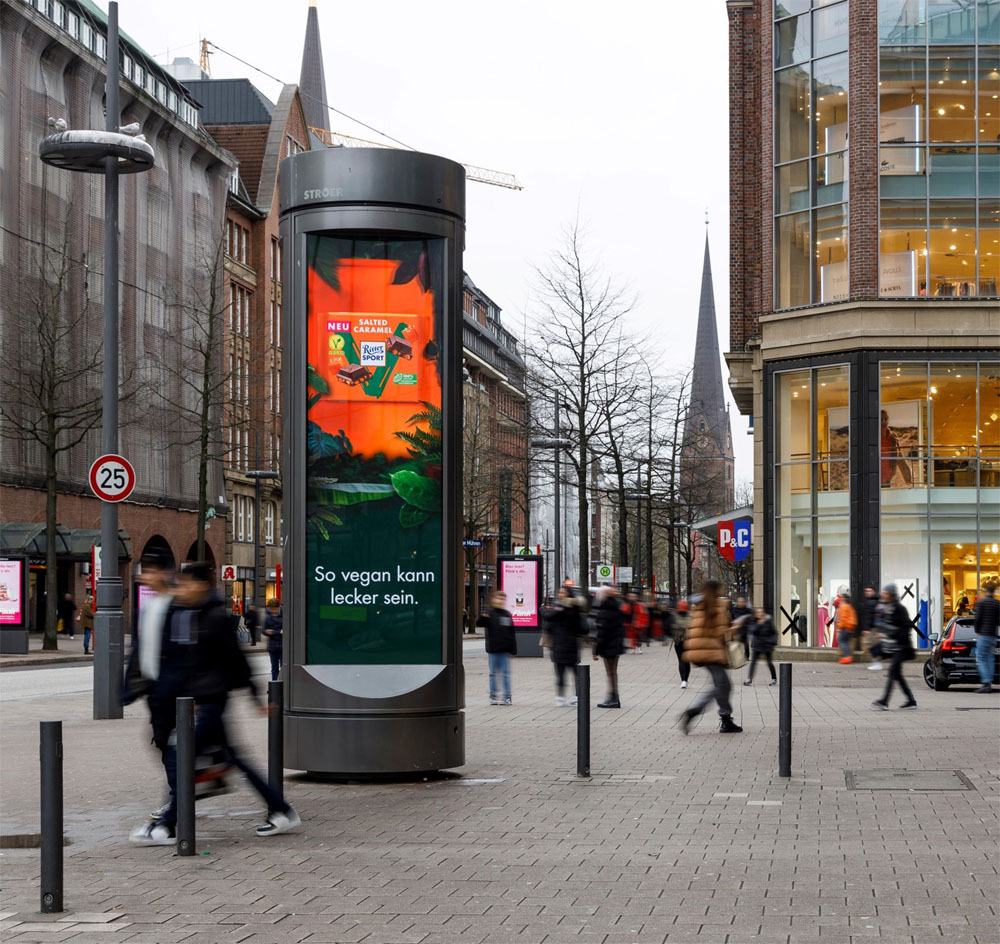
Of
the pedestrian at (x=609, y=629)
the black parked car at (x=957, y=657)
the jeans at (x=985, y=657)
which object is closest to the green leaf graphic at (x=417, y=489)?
the pedestrian at (x=609, y=629)

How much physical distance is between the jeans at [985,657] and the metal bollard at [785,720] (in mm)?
11170

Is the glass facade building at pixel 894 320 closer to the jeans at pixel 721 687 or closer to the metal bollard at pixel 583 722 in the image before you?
the jeans at pixel 721 687

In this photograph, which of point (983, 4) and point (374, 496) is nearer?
point (374, 496)

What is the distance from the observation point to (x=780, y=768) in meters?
12.4

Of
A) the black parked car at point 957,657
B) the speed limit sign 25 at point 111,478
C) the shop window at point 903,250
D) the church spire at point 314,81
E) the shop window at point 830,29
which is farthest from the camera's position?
the church spire at point 314,81

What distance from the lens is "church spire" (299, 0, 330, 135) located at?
362 feet

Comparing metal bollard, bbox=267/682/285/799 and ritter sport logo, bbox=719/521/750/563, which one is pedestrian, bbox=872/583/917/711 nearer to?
metal bollard, bbox=267/682/285/799

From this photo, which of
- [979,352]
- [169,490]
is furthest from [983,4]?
[169,490]

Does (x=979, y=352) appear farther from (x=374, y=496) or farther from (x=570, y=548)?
(x=570, y=548)

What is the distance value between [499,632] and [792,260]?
18440 millimetres

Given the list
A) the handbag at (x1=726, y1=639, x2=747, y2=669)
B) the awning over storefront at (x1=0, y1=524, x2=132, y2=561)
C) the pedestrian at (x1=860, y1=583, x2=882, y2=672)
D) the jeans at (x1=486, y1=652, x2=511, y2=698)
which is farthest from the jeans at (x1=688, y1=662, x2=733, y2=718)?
the awning over storefront at (x1=0, y1=524, x2=132, y2=561)

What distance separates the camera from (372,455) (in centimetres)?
1171

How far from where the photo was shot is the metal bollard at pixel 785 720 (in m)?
12.0

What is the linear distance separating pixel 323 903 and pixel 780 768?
603cm
